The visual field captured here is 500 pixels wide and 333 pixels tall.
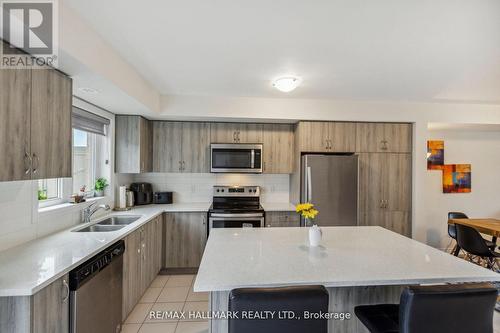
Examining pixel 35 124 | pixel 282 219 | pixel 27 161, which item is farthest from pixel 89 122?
pixel 282 219

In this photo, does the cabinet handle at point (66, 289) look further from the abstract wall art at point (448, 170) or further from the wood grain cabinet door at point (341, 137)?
the abstract wall art at point (448, 170)

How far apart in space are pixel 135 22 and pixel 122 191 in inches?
89.1

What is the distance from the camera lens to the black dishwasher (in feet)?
4.85

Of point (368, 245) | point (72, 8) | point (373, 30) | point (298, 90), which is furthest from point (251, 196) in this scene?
point (72, 8)

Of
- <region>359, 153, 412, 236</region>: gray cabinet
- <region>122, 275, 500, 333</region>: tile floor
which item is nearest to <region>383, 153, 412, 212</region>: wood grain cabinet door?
<region>359, 153, 412, 236</region>: gray cabinet

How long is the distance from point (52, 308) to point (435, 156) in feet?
17.5

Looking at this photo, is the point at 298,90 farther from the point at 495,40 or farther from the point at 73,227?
the point at 73,227

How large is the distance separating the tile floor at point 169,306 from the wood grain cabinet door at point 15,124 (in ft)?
5.47

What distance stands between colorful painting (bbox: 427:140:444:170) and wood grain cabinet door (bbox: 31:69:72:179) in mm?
5137

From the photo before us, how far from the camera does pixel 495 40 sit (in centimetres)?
182

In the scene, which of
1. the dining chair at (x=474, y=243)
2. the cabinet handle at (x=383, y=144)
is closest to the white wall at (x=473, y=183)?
the dining chair at (x=474, y=243)

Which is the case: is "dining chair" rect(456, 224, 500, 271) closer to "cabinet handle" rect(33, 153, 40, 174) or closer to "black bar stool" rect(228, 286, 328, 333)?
"black bar stool" rect(228, 286, 328, 333)

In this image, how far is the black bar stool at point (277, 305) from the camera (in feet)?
3.43

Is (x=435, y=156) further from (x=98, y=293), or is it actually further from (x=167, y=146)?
(x=98, y=293)
